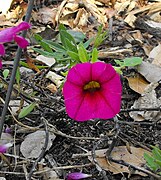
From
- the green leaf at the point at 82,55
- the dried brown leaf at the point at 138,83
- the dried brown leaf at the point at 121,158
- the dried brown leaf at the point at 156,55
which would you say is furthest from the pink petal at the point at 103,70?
the dried brown leaf at the point at 156,55

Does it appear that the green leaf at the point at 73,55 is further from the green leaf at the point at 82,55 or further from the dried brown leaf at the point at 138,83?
the dried brown leaf at the point at 138,83

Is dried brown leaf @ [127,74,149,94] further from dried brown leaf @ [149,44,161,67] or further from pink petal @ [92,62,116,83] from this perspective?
pink petal @ [92,62,116,83]

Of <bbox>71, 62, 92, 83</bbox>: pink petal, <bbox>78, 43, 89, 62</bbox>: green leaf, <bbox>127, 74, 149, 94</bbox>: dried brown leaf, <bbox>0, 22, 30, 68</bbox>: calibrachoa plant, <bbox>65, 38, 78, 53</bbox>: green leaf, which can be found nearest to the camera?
<bbox>0, 22, 30, 68</bbox>: calibrachoa plant

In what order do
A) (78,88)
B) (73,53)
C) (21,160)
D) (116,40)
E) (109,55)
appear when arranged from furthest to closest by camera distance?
(116,40)
(109,55)
(21,160)
(73,53)
(78,88)

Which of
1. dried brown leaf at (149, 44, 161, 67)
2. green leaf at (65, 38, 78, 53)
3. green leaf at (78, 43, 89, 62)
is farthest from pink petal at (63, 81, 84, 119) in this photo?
dried brown leaf at (149, 44, 161, 67)

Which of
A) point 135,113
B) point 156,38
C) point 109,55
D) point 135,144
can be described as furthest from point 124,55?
point 135,144

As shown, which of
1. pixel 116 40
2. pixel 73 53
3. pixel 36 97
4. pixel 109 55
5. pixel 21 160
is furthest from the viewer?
pixel 116 40

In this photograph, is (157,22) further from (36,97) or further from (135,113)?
(36,97)

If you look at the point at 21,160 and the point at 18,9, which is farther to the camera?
the point at 18,9
